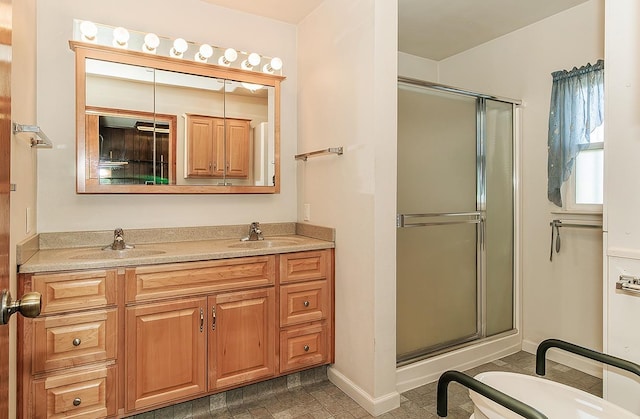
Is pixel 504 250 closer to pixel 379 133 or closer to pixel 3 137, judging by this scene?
pixel 379 133

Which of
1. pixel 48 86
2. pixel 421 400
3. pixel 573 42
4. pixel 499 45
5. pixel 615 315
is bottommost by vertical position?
pixel 421 400

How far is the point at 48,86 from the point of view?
2.12 m

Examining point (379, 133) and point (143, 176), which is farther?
point (143, 176)

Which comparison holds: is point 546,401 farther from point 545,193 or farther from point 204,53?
point 204,53

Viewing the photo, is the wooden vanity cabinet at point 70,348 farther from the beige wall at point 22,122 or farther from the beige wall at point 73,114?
the beige wall at point 73,114

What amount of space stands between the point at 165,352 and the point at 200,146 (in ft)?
4.22

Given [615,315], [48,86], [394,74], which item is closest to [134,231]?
[48,86]

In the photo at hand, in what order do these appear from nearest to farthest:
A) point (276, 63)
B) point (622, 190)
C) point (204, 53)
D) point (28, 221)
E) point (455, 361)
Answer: point (622, 190), point (28, 221), point (204, 53), point (455, 361), point (276, 63)

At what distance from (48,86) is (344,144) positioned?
173cm

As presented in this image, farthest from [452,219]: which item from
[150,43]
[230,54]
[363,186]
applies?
[150,43]

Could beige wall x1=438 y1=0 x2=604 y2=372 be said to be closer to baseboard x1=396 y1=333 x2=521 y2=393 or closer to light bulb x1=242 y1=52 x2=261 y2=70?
baseboard x1=396 y1=333 x2=521 y2=393

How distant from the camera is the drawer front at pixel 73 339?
1647 millimetres

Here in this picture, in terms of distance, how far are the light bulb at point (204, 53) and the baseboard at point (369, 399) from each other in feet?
7.39

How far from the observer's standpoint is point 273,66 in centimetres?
270
